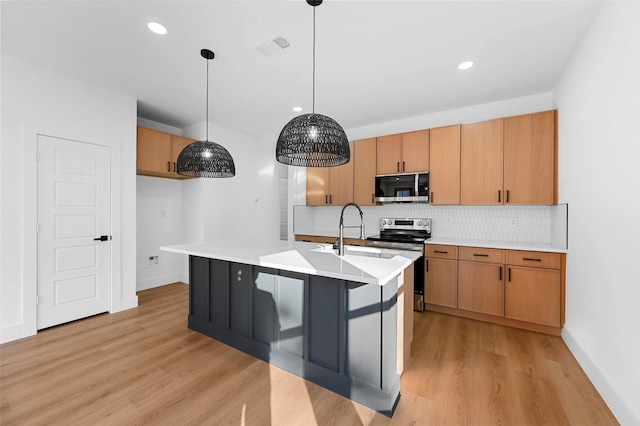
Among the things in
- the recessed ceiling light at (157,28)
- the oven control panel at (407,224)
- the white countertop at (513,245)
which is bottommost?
the white countertop at (513,245)

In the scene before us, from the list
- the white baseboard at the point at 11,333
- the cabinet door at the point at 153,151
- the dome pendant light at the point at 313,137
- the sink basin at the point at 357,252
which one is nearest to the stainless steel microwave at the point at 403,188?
the sink basin at the point at 357,252

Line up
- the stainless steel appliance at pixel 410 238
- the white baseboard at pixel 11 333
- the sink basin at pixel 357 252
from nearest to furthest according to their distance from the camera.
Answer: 1. the sink basin at pixel 357 252
2. the white baseboard at pixel 11 333
3. the stainless steel appliance at pixel 410 238

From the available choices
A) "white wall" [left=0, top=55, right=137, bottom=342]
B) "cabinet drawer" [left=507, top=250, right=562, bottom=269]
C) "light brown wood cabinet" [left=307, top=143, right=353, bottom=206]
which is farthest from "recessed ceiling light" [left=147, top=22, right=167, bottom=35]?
"cabinet drawer" [left=507, top=250, right=562, bottom=269]

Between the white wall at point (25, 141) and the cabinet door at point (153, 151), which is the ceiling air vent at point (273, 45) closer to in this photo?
the white wall at point (25, 141)

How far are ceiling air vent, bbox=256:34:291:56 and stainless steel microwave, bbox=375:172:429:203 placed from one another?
2319 millimetres

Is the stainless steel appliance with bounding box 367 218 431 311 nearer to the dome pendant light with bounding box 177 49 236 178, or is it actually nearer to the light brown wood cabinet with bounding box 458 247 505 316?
the light brown wood cabinet with bounding box 458 247 505 316

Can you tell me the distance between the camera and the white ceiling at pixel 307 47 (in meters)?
1.96

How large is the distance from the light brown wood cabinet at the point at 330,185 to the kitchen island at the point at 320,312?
6.56 feet

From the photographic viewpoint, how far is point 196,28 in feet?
7.09

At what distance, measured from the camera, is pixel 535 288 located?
2.86m

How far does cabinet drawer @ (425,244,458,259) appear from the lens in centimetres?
331

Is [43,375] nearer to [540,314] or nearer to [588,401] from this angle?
[588,401]

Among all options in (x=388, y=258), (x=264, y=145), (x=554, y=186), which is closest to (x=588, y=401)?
(x=388, y=258)

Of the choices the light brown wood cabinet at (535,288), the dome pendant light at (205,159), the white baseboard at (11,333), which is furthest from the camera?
the light brown wood cabinet at (535,288)
